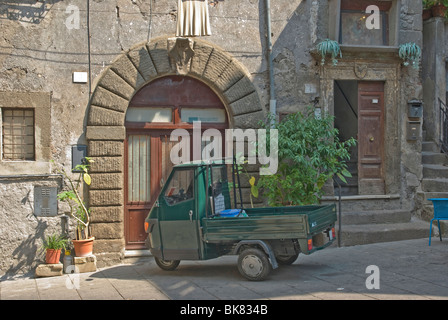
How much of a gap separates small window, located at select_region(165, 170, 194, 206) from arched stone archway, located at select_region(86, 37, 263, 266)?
1.65m

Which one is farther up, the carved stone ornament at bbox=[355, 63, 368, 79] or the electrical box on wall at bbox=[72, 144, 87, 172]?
the carved stone ornament at bbox=[355, 63, 368, 79]

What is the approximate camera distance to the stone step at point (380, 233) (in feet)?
31.4

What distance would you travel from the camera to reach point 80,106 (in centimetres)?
916

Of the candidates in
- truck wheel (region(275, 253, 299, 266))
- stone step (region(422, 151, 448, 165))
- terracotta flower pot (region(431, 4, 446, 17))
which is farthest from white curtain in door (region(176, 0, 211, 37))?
terracotta flower pot (region(431, 4, 446, 17))

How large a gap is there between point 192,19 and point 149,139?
2.16 m

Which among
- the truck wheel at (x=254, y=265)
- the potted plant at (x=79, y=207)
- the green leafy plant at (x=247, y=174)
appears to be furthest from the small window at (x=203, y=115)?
the truck wheel at (x=254, y=265)

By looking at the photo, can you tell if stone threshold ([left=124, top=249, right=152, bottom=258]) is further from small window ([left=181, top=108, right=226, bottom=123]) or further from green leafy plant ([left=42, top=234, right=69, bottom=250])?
small window ([left=181, top=108, right=226, bottom=123])

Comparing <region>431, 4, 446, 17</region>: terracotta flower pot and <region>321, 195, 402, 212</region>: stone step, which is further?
<region>431, 4, 446, 17</region>: terracotta flower pot

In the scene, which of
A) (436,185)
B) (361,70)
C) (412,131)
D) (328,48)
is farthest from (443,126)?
(328,48)

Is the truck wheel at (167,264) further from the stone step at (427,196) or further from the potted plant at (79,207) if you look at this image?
the stone step at (427,196)

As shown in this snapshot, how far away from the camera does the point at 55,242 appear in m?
8.66

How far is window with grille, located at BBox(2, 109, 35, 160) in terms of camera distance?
8953 millimetres

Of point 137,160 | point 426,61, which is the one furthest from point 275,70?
point 426,61

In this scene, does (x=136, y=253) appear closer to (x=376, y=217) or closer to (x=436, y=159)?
(x=376, y=217)
